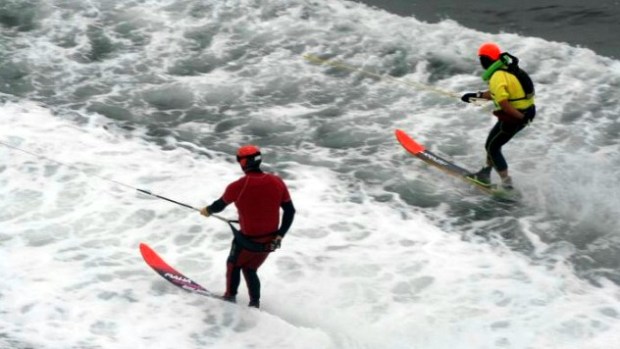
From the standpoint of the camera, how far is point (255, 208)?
25.7ft

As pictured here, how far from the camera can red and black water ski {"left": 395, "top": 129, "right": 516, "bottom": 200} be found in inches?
445

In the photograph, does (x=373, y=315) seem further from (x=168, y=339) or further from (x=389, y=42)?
(x=389, y=42)

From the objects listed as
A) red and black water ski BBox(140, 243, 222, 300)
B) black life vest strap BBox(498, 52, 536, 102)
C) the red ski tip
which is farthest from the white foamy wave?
black life vest strap BBox(498, 52, 536, 102)

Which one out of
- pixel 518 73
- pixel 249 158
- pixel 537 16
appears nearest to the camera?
pixel 249 158

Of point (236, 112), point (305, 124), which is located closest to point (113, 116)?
point (236, 112)

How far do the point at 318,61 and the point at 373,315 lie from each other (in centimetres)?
762

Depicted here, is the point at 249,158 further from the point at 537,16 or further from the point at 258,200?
the point at 537,16

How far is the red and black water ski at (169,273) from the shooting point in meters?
9.09

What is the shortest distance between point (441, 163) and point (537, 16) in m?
6.63

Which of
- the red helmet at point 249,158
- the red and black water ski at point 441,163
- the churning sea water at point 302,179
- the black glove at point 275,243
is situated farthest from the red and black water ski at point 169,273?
the red and black water ski at point 441,163

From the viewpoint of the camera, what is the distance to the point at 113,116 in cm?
1369

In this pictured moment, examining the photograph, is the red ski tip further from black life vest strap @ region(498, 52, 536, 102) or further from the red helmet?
the red helmet

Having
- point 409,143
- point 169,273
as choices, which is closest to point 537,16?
point 409,143

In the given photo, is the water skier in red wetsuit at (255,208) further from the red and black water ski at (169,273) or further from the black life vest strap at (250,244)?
the red and black water ski at (169,273)
